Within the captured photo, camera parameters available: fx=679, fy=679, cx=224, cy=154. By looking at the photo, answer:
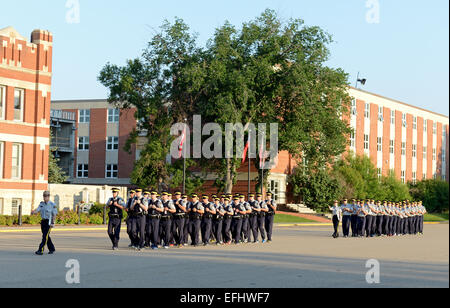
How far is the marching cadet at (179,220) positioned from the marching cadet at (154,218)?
869 millimetres

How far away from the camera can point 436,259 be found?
1836cm

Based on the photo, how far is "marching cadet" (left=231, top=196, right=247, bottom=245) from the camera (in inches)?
965

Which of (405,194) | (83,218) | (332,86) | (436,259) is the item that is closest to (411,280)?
(436,259)

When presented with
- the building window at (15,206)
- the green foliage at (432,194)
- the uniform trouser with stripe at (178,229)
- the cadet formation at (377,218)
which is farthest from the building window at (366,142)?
the uniform trouser with stripe at (178,229)

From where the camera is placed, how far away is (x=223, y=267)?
610 inches

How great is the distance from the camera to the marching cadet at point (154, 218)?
21.2 meters

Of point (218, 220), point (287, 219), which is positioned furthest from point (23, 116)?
point (218, 220)

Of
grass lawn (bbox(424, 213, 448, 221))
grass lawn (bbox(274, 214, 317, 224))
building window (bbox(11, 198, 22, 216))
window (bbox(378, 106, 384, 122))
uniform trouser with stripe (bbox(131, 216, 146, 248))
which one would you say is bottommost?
grass lawn (bbox(424, 213, 448, 221))

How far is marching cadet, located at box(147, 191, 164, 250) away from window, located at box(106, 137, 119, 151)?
186 feet

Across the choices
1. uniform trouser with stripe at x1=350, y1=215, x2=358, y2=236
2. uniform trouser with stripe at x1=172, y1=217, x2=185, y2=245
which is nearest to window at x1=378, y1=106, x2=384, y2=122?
uniform trouser with stripe at x1=350, y1=215, x2=358, y2=236

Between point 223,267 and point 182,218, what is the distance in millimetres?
6825

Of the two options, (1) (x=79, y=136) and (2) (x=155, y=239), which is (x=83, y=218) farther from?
(1) (x=79, y=136)

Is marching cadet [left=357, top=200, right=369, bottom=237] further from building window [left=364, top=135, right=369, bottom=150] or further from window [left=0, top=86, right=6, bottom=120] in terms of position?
building window [left=364, top=135, right=369, bottom=150]

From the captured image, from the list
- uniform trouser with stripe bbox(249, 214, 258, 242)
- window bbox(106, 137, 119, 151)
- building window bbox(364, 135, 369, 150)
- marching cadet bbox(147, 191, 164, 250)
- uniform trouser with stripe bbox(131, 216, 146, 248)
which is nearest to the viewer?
uniform trouser with stripe bbox(131, 216, 146, 248)
